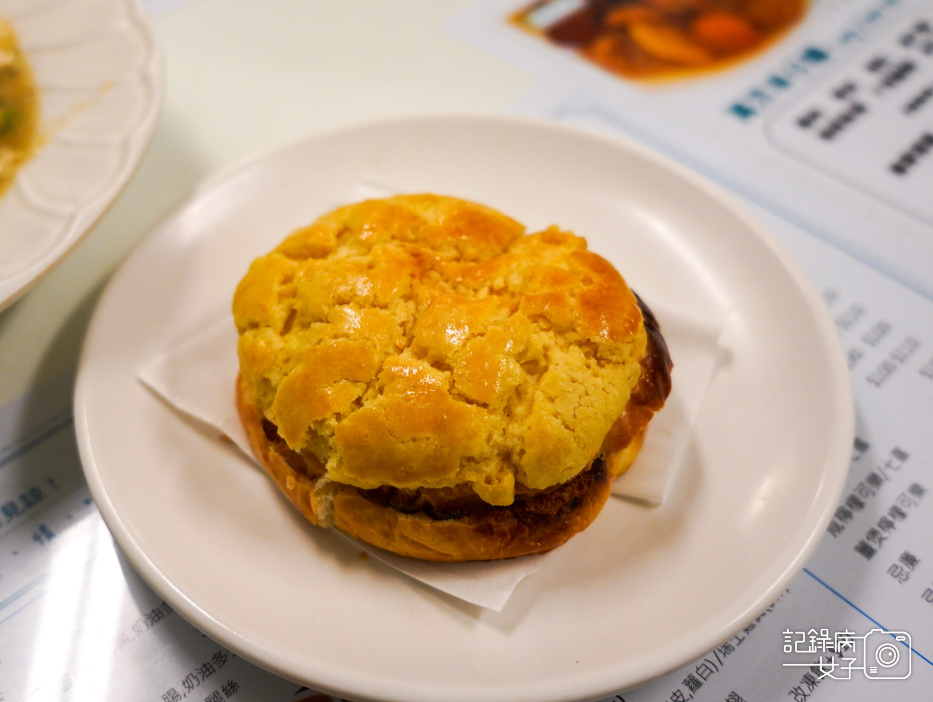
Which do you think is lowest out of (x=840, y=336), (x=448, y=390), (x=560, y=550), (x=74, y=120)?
(x=840, y=336)

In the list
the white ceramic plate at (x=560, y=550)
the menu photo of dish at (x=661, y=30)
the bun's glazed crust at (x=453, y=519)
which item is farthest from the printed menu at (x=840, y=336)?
the bun's glazed crust at (x=453, y=519)

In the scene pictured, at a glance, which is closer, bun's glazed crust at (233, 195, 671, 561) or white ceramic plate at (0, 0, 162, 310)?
bun's glazed crust at (233, 195, 671, 561)

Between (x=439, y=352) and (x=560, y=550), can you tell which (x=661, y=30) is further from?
(x=560, y=550)

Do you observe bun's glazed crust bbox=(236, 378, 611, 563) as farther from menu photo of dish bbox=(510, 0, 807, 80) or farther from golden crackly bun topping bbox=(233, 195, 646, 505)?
menu photo of dish bbox=(510, 0, 807, 80)

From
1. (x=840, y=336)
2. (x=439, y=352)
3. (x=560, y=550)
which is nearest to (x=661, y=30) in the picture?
(x=840, y=336)

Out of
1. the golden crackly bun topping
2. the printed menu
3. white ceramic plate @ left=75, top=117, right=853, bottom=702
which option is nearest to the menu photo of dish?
the printed menu

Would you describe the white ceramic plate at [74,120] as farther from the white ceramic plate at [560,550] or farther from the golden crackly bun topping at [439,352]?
the golden crackly bun topping at [439,352]

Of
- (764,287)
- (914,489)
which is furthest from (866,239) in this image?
(914,489)
